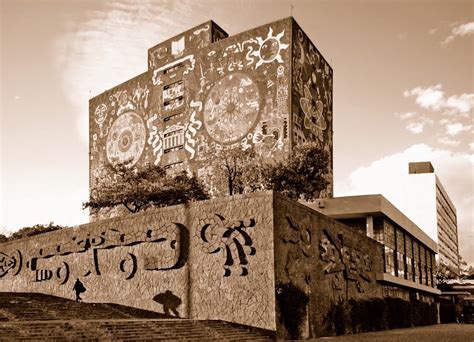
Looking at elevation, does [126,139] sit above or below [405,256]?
above

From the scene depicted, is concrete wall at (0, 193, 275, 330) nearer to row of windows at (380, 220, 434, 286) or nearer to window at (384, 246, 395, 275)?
row of windows at (380, 220, 434, 286)

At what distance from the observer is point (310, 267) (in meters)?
19.3

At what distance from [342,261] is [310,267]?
4040mm

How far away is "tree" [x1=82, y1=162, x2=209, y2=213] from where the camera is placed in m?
32.2

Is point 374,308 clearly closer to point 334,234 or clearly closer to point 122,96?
point 334,234

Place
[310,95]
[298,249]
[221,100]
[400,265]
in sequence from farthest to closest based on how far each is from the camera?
[221,100]
[310,95]
[400,265]
[298,249]

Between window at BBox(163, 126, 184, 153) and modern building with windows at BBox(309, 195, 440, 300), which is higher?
window at BBox(163, 126, 184, 153)

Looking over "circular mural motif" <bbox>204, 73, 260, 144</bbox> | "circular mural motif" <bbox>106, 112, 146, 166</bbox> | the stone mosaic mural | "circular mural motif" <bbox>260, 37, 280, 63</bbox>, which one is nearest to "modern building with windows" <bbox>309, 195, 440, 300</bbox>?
the stone mosaic mural

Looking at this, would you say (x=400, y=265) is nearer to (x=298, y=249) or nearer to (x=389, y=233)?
(x=389, y=233)

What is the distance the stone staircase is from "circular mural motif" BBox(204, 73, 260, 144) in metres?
18.4

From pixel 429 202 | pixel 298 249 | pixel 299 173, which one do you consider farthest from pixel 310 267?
pixel 429 202

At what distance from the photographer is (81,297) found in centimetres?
2222

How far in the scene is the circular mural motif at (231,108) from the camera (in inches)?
1438

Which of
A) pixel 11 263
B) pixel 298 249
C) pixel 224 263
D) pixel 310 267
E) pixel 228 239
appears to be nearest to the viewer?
pixel 224 263
